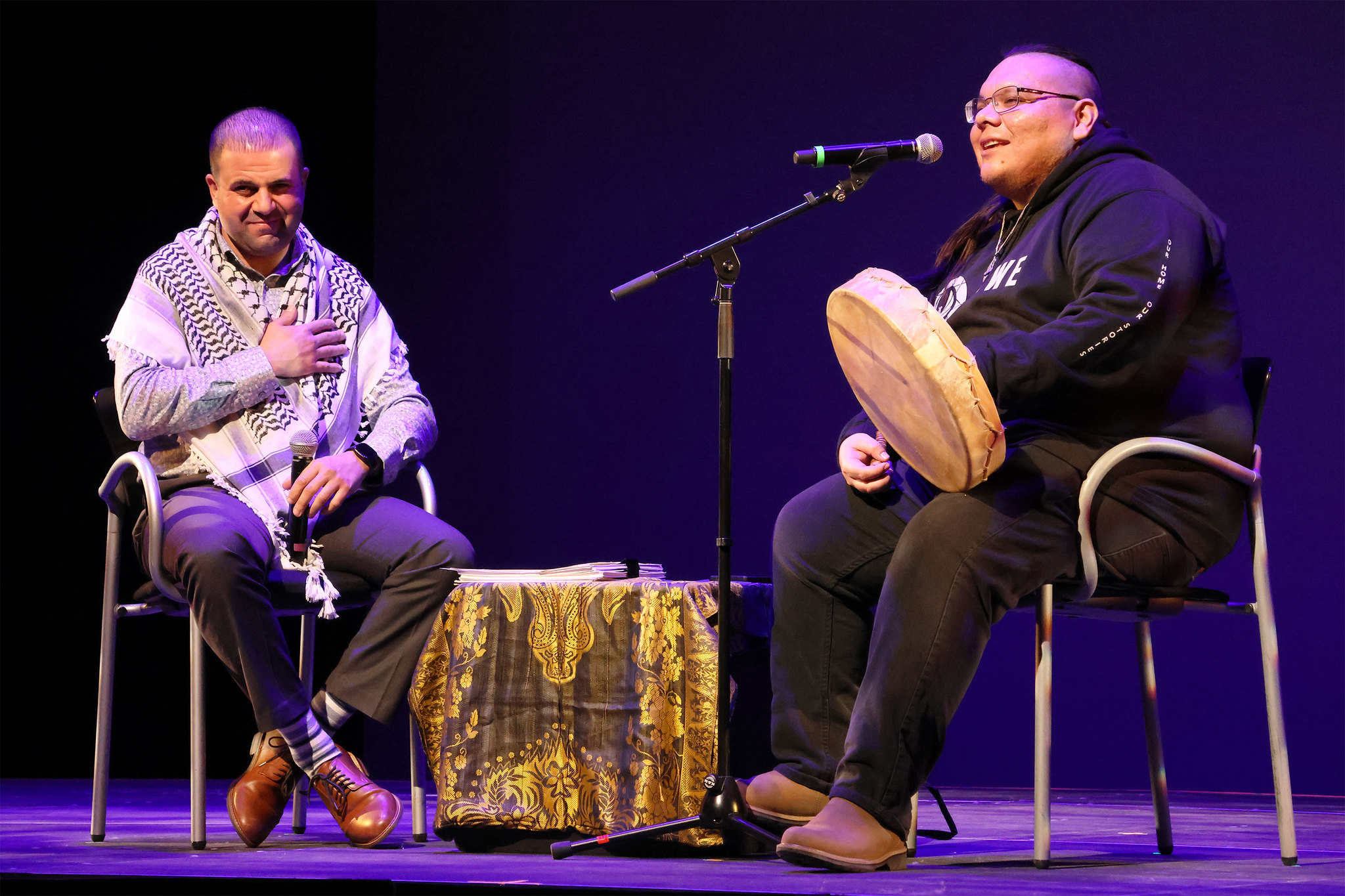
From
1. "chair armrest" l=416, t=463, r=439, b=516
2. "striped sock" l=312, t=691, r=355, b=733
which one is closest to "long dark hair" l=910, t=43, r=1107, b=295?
"chair armrest" l=416, t=463, r=439, b=516

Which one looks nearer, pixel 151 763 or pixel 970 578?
pixel 970 578

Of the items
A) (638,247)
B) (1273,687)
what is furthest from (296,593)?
(638,247)

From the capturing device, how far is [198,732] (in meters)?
2.52

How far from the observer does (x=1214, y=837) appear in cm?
267

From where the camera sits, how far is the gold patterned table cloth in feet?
7.54

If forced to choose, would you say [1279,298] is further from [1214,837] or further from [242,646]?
[242,646]

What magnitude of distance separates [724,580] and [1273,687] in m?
0.86

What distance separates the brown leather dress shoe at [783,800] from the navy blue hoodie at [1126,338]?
0.60 m

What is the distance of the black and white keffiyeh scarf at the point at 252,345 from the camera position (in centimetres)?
268

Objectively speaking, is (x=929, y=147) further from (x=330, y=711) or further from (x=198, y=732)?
(x=198, y=732)

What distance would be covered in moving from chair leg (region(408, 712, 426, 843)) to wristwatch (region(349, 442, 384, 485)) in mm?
441

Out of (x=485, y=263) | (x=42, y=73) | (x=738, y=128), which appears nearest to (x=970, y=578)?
(x=738, y=128)

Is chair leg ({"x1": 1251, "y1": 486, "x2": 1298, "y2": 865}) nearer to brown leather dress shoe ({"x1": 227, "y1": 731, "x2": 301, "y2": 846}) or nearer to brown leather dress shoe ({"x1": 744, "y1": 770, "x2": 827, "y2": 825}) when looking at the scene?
brown leather dress shoe ({"x1": 744, "y1": 770, "x2": 827, "y2": 825})

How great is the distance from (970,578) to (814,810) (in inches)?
17.5
